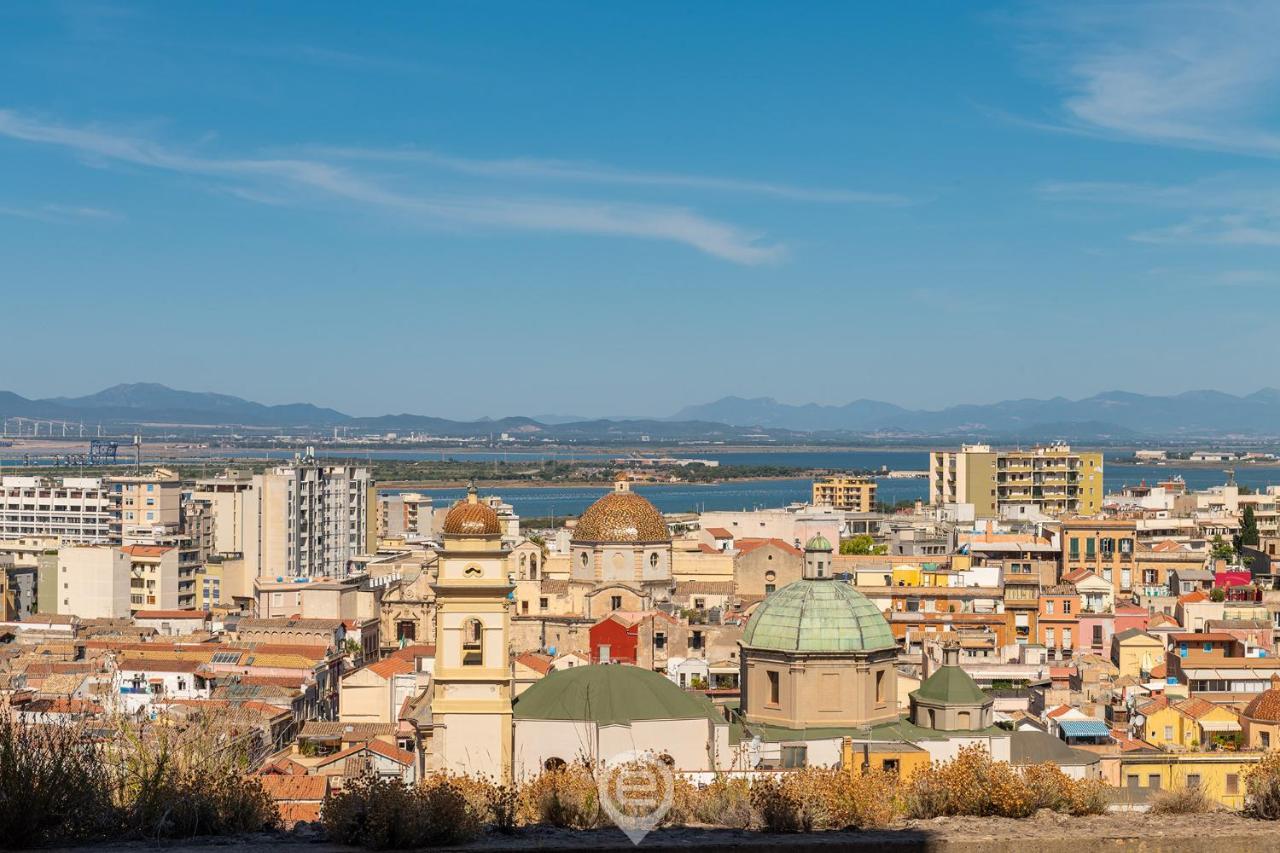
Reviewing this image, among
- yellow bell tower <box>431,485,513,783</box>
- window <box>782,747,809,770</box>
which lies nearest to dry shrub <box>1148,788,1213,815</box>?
Answer: window <box>782,747,809,770</box>

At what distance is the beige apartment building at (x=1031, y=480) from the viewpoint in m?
79.6

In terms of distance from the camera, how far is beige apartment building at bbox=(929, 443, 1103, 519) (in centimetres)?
7956

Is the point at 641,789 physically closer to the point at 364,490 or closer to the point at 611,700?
the point at 611,700

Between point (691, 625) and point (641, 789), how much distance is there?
27.6 m

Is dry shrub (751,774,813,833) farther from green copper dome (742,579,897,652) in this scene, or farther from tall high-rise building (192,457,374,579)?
tall high-rise building (192,457,374,579)

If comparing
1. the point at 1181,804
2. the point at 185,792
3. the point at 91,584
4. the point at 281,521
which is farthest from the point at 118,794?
the point at 281,521

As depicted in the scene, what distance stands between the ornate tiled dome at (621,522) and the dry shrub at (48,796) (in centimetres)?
3362

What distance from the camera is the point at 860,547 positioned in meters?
61.5

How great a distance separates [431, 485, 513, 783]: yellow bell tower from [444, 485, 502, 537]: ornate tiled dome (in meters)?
0.01

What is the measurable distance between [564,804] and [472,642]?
34.4 ft

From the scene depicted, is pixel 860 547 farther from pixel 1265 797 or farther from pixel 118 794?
pixel 118 794

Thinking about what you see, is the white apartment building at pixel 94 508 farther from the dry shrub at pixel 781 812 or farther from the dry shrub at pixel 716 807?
the dry shrub at pixel 781 812

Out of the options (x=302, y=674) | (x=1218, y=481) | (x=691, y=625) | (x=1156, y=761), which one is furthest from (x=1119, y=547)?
(x=1218, y=481)

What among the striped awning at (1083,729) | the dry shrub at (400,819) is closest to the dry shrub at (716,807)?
the dry shrub at (400,819)
